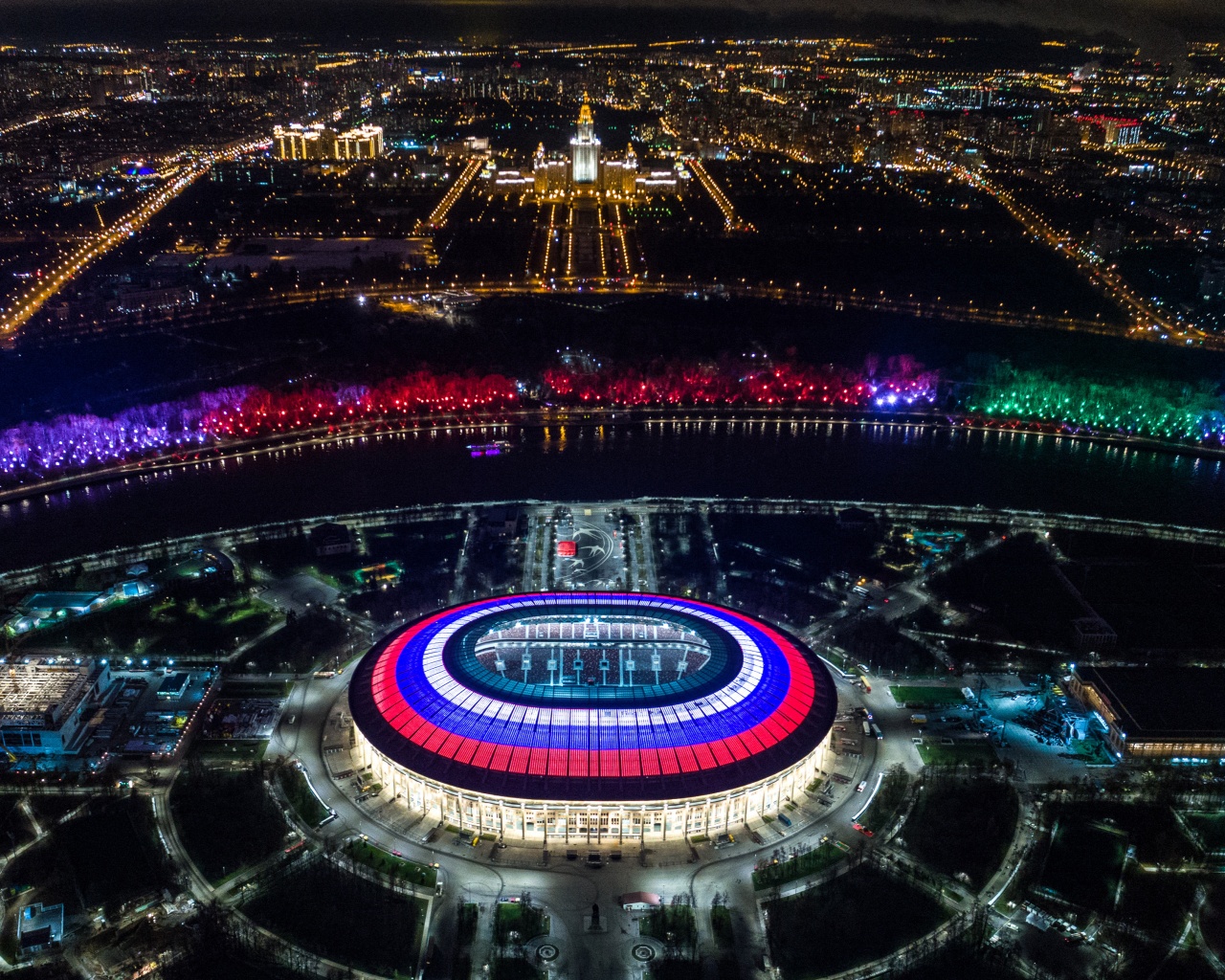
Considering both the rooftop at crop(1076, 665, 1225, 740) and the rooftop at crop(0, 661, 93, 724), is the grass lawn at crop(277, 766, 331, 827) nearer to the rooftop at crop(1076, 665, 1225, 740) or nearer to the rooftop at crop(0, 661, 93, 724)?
the rooftop at crop(0, 661, 93, 724)

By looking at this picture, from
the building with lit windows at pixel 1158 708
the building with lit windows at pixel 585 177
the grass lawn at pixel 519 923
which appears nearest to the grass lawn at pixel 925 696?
the building with lit windows at pixel 1158 708

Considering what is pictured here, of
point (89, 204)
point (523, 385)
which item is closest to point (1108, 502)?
point (523, 385)

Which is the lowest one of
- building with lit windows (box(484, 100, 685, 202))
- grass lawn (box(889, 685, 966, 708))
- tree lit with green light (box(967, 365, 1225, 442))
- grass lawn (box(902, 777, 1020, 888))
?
grass lawn (box(902, 777, 1020, 888))

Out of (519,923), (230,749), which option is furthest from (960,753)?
(230,749)

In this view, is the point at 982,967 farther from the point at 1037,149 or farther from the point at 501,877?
the point at 1037,149

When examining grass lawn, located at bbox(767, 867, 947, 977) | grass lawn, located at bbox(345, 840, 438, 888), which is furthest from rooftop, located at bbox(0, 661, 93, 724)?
grass lawn, located at bbox(767, 867, 947, 977)

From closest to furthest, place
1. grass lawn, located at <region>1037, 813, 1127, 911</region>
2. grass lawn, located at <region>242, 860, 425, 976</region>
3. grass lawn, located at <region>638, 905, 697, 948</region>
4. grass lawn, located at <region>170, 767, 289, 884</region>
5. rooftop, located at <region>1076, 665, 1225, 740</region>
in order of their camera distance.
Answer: grass lawn, located at <region>242, 860, 425, 976</region> → grass lawn, located at <region>638, 905, 697, 948</region> → grass lawn, located at <region>1037, 813, 1127, 911</region> → grass lawn, located at <region>170, 767, 289, 884</region> → rooftop, located at <region>1076, 665, 1225, 740</region>
